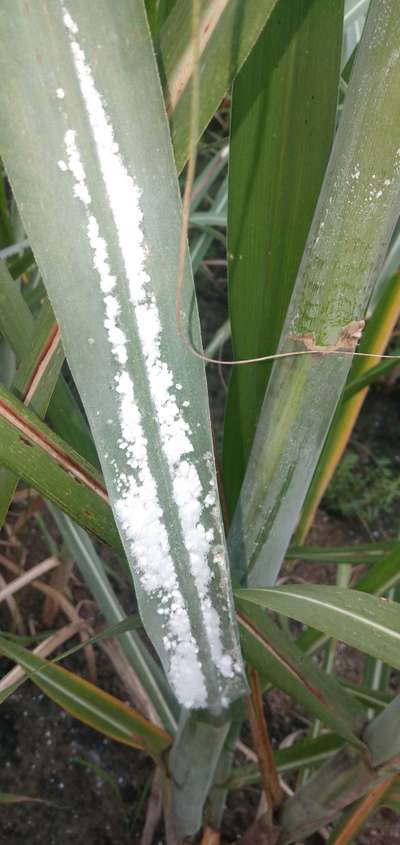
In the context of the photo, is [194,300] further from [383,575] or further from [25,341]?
[383,575]

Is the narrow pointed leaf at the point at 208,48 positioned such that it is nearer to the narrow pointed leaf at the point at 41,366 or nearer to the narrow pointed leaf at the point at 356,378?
the narrow pointed leaf at the point at 41,366

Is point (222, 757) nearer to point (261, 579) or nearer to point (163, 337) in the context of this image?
point (261, 579)

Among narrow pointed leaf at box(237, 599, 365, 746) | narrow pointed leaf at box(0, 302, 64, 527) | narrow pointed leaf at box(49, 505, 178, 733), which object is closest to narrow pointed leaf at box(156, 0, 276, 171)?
narrow pointed leaf at box(0, 302, 64, 527)

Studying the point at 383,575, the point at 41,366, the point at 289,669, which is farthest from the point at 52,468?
the point at 383,575

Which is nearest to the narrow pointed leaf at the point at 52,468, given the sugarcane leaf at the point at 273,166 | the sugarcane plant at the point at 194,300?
the sugarcane plant at the point at 194,300

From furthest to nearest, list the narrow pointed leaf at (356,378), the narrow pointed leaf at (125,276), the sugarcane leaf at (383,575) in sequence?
the narrow pointed leaf at (356,378) < the sugarcane leaf at (383,575) < the narrow pointed leaf at (125,276)

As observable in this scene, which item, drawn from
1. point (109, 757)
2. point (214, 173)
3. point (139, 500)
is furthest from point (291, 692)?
point (214, 173)
